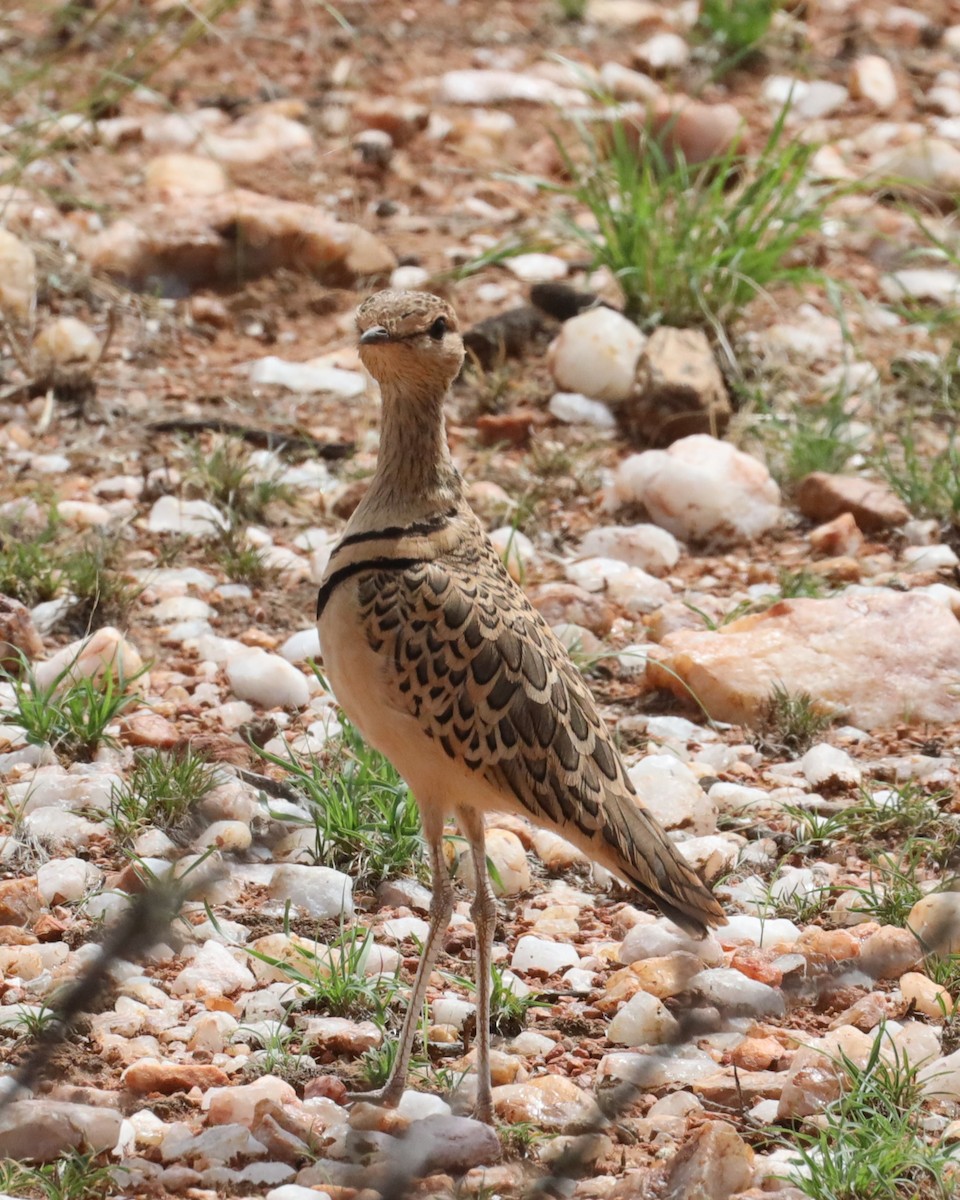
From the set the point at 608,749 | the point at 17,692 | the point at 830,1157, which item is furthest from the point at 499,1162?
the point at 17,692

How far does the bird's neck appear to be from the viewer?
344cm

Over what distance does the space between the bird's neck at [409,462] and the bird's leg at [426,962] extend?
62 cm

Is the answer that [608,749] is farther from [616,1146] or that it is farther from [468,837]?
[616,1146]

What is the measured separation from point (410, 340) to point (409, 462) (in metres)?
0.25

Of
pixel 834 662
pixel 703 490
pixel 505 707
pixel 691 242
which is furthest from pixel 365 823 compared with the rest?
pixel 691 242

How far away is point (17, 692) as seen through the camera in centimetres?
428

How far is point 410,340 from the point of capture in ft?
11.0

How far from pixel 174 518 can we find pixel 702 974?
8.27ft

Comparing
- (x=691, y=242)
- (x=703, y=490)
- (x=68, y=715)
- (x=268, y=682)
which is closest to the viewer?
(x=68, y=715)

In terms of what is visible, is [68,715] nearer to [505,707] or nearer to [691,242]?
[505,707]

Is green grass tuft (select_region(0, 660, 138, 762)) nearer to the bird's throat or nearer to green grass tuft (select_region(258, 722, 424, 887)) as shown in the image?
green grass tuft (select_region(258, 722, 424, 887))

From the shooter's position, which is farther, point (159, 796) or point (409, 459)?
point (159, 796)

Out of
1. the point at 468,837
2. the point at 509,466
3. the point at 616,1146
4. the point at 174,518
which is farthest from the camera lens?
the point at 509,466

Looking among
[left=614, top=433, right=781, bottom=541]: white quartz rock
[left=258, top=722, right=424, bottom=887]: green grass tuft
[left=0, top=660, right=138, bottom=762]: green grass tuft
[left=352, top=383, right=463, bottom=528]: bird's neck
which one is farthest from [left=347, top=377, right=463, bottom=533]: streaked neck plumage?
[left=614, top=433, right=781, bottom=541]: white quartz rock
